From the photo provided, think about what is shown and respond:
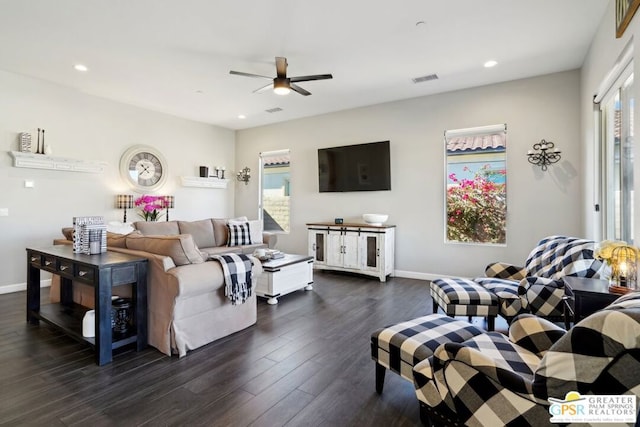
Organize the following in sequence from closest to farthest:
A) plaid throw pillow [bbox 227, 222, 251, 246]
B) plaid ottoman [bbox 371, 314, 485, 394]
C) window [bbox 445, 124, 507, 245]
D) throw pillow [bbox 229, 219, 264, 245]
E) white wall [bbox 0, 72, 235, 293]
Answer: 1. plaid ottoman [bbox 371, 314, 485, 394]
2. white wall [bbox 0, 72, 235, 293]
3. window [bbox 445, 124, 507, 245]
4. plaid throw pillow [bbox 227, 222, 251, 246]
5. throw pillow [bbox 229, 219, 264, 245]

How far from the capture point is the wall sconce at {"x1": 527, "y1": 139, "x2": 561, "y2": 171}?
14.1 ft

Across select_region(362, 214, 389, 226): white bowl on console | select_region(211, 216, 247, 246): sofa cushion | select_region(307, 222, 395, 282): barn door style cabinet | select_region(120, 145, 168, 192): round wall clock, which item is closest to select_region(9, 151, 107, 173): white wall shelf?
select_region(120, 145, 168, 192): round wall clock

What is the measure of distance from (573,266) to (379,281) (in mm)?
2925

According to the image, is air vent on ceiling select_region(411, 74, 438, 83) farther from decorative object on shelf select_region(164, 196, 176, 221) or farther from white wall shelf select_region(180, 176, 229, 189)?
decorative object on shelf select_region(164, 196, 176, 221)

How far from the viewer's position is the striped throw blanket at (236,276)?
2859 mm

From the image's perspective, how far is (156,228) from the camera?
16.4 feet

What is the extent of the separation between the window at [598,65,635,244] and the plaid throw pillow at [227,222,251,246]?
4935 mm

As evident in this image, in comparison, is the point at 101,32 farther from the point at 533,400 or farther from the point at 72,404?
the point at 533,400

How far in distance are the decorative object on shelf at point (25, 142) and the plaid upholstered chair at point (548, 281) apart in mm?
5985

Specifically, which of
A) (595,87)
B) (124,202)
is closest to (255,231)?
(124,202)

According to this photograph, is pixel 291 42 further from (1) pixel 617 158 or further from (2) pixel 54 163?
(2) pixel 54 163

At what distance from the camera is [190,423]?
1.78 m

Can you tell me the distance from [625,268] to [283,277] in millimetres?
3216

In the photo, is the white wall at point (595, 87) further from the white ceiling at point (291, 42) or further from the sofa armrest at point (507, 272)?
the sofa armrest at point (507, 272)
